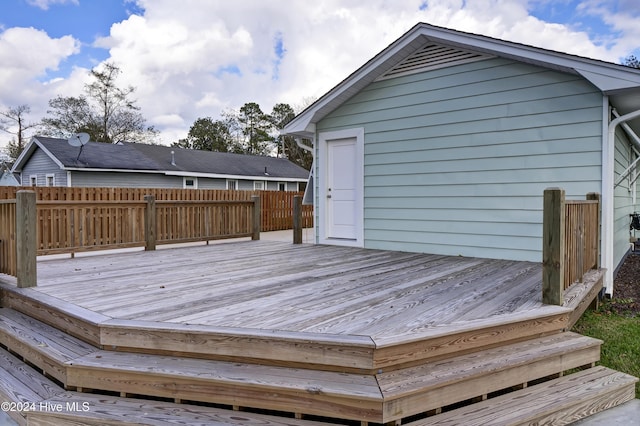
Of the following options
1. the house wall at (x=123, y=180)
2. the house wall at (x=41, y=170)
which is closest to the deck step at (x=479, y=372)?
the house wall at (x=123, y=180)

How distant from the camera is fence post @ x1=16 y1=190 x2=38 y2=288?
344 centimetres

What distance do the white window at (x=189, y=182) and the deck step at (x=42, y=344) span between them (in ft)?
50.3

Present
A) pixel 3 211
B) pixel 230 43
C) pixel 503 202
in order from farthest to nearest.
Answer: pixel 230 43 → pixel 503 202 → pixel 3 211

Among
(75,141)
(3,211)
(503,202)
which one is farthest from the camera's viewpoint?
(75,141)

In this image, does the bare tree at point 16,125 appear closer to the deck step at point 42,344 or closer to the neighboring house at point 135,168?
the neighboring house at point 135,168

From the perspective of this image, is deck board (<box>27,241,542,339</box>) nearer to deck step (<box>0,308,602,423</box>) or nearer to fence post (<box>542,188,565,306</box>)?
fence post (<box>542,188,565,306</box>)

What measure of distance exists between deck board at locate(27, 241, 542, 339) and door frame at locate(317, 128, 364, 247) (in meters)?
0.90

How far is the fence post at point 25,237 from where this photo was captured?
11.3ft

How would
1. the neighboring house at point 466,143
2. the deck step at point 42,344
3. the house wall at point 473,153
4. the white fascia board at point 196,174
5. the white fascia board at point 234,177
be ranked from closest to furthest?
the deck step at point 42,344, the neighboring house at point 466,143, the house wall at point 473,153, the white fascia board at point 196,174, the white fascia board at point 234,177

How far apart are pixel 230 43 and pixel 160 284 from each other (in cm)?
1492

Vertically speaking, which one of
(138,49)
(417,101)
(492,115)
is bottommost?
(492,115)

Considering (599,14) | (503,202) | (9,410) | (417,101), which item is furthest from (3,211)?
(599,14)

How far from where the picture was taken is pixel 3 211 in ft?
11.9

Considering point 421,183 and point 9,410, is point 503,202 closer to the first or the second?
point 421,183
